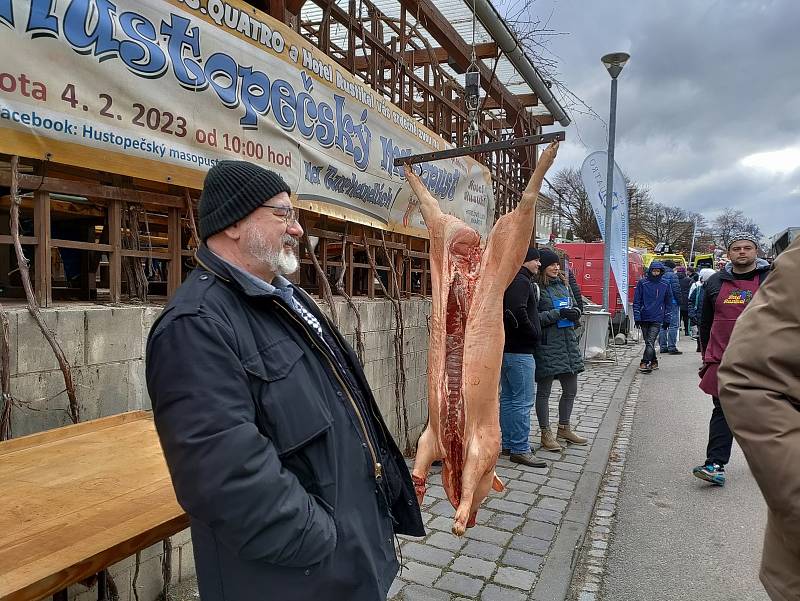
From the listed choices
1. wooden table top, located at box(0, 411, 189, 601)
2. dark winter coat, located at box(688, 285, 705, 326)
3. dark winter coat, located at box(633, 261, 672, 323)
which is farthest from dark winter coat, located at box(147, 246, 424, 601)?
dark winter coat, located at box(688, 285, 705, 326)

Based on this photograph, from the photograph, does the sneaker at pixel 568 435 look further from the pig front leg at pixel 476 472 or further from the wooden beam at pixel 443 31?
the wooden beam at pixel 443 31

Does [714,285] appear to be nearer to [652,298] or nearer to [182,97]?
[182,97]

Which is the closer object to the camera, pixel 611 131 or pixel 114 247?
pixel 114 247

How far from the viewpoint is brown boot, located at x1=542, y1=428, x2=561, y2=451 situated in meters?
5.57

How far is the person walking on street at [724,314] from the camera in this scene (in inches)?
174

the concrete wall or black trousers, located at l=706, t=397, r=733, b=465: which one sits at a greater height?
the concrete wall

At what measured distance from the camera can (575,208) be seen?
3503 cm

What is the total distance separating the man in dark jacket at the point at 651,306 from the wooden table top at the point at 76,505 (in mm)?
9986

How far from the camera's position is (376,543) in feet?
5.34

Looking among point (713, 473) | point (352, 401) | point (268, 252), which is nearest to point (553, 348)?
point (713, 473)

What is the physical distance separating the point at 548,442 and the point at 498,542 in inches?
83.9

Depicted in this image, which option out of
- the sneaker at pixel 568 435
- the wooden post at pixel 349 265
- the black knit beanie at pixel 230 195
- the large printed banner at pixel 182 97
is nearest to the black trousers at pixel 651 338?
the sneaker at pixel 568 435

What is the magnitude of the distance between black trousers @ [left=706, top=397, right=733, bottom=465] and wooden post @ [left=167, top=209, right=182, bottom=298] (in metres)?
4.13

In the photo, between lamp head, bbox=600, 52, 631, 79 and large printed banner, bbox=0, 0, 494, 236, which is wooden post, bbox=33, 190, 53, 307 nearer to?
large printed banner, bbox=0, 0, 494, 236
